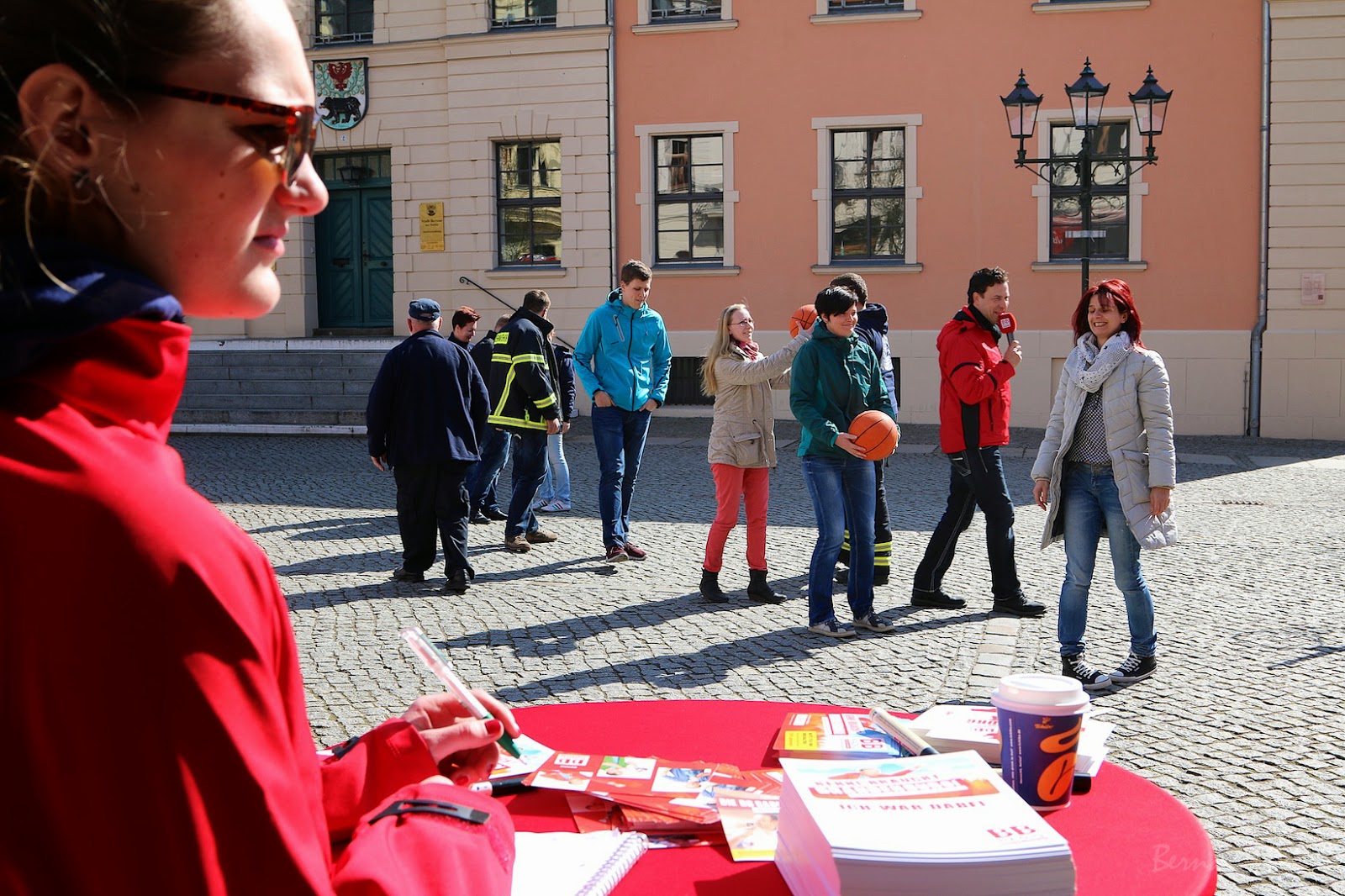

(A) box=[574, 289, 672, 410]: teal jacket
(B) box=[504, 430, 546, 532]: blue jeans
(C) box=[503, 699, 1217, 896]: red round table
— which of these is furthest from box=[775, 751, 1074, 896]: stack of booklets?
(B) box=[504, 430, 546, 532]: blue jeans

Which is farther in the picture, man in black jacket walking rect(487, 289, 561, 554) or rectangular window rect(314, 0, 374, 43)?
rectangular window rect(314, 0, 374, 43)

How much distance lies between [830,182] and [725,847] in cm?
1808

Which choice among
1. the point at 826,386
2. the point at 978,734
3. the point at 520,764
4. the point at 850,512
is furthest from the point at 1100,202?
the point at 520,764

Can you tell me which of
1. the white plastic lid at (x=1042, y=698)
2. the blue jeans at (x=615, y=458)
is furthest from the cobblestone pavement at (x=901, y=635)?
the white plastic lid at (x=1042, y=698)

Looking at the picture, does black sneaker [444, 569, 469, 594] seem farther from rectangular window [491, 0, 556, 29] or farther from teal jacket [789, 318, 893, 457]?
rectangular window [491, 0, 556, 29]

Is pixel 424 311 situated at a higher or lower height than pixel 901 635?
higher

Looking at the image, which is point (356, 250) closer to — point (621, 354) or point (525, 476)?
point (525, 476)

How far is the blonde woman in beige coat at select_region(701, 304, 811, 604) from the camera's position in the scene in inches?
314

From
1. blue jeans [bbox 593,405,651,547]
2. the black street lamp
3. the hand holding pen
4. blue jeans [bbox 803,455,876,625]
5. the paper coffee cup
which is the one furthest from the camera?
the black street lamp

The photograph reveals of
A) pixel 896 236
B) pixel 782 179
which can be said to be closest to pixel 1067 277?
pixel 896 236

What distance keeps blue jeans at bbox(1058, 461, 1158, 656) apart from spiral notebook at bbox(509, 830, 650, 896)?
4.85 meters

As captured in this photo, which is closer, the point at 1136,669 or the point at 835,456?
the point at 1136,669

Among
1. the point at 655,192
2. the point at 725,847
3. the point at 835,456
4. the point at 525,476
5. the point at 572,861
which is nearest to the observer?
the point at 572,861

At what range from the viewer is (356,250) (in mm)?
21453
